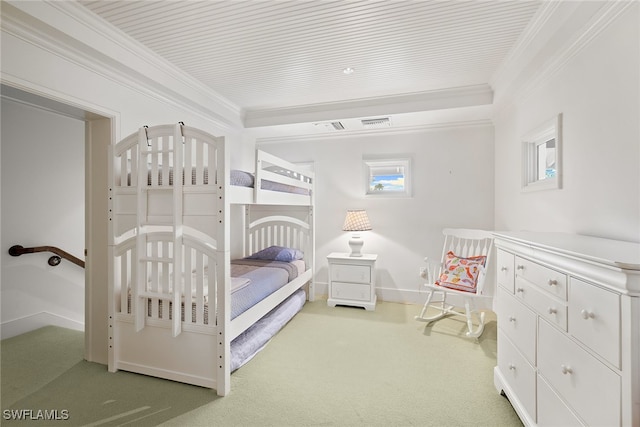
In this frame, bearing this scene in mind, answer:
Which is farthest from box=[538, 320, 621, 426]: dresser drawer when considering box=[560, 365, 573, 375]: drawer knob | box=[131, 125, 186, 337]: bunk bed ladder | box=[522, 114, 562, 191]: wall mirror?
box=[131, 125, 186, 337]: bunk bed ladder

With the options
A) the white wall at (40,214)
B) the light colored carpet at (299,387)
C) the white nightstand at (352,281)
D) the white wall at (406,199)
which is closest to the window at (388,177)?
the white wall at (406,199)

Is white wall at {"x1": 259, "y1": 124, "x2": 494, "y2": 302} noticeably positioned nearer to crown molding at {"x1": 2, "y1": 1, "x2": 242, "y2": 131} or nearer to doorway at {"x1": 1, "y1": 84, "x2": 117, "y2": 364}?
crown molding at {"x1": 2, "y1": 1, "x2": 242, "y2": 131}

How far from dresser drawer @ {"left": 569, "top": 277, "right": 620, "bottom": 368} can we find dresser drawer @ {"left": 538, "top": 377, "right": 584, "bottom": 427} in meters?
0.33

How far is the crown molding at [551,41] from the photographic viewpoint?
1568mm

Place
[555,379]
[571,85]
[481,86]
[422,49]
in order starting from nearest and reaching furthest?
1. [555,379]
2. [571,85]
3. [422,49]
4. [481,86]

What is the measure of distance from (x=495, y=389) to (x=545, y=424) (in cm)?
65

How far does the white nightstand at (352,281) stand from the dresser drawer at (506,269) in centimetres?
Result: 170

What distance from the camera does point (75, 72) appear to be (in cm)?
202

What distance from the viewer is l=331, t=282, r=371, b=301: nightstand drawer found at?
354cm

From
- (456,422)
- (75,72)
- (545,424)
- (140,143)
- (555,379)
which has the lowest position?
(456,422)

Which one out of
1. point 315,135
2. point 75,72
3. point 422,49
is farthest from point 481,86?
point 75,72

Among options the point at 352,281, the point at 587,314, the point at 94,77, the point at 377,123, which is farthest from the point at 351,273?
the point at 94,77

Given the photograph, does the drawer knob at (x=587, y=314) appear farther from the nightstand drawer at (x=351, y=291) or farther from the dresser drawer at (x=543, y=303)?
the nightstand drawer at (x=351, y=291)

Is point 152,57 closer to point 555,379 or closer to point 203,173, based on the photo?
point 203,173
